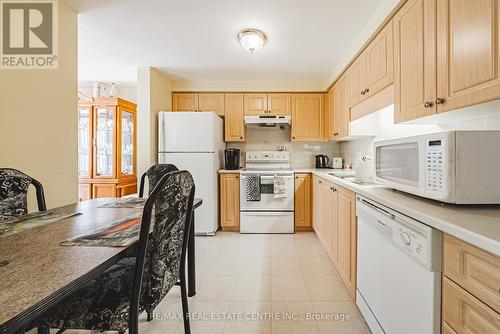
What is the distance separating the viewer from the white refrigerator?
3234 mm

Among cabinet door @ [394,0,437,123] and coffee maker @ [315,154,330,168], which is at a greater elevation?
cabinet door @ [394,0,437,123]

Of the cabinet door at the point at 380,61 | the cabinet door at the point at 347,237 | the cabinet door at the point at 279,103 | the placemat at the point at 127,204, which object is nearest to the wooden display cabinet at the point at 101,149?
the placemat at the point at 127,204

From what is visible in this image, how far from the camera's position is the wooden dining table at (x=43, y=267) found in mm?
546

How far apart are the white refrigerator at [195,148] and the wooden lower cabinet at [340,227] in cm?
145

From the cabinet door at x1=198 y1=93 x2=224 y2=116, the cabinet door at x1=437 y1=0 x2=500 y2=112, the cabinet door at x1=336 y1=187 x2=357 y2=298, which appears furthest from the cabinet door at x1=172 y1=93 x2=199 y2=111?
the cabinet door at x1=437 y1=0 x2=500 y2=112

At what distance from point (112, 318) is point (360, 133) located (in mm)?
2644

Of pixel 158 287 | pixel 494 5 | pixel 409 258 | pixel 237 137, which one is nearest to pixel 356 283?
pixel 409 258

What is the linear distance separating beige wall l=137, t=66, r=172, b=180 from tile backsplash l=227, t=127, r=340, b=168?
4.66ft

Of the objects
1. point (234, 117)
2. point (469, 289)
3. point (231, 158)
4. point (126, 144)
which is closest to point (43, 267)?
point (469, 289)

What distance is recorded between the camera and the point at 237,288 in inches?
77.9

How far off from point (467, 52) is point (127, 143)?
432 centimetres

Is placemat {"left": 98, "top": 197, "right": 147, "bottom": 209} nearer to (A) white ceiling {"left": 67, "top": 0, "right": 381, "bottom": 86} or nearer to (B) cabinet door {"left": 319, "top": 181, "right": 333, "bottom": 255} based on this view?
(A) white ceiling {"left": 67, "top": 0, "right": 381, "bottom": 86}

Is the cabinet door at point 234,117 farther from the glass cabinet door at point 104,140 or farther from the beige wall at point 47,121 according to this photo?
the beige wall at point 47,121

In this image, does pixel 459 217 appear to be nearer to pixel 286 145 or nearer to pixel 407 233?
pixel 407 233
